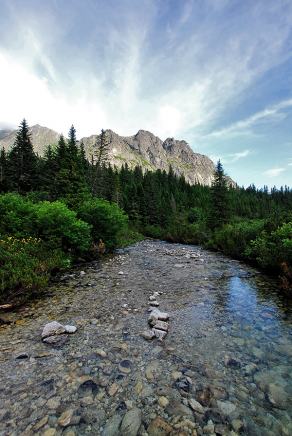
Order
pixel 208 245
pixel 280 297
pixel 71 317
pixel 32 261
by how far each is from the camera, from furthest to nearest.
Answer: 1. pixel 208 245
2. pixel 32 261
3. pixel 280 297
4. pixel 71 317

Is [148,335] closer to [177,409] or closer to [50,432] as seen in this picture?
[177,409]

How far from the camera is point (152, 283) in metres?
9.57

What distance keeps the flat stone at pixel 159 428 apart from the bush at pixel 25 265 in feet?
17.9

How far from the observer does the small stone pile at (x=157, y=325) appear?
206 inches

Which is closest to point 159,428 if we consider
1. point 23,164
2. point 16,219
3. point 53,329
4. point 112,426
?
point 112,426

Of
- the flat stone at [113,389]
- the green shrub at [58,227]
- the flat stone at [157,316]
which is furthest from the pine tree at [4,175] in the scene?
the flat stone at [113,389]

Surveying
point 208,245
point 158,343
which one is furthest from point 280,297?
point 208,245

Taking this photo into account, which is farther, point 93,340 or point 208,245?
point 208,245

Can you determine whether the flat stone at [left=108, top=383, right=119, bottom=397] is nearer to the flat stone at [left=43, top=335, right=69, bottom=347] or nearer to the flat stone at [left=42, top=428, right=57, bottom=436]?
the flat stone at [left=42, top=428, right=57, bottom=436]

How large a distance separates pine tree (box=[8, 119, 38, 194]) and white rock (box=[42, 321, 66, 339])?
3985cm

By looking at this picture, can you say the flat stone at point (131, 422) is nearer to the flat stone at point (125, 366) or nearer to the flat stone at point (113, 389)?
the flat stone at point (113, 389)

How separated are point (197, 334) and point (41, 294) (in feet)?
17.8

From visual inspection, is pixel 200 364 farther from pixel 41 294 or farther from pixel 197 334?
pixel 41 294

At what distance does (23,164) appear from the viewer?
134ft
